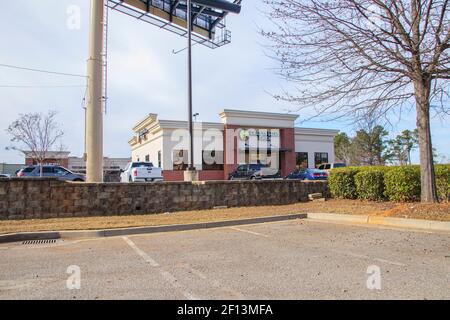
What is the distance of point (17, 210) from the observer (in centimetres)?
1262

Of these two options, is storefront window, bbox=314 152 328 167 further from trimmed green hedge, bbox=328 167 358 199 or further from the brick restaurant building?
trimmed green hedge, bbox=328 167 358 199

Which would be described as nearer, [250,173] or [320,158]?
[250,173]

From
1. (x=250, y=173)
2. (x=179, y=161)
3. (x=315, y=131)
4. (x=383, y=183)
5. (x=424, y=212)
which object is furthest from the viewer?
(x=315, y=131)

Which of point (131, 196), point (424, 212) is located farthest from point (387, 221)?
point (131, 196)

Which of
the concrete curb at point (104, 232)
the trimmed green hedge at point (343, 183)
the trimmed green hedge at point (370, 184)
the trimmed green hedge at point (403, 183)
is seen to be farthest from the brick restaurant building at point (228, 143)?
the concrete curb at point (104, 232)

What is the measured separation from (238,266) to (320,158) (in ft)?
118


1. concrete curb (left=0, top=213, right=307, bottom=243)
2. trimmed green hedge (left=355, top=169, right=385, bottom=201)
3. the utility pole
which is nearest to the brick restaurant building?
the utility pole

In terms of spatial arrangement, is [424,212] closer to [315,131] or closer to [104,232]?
[104,232]

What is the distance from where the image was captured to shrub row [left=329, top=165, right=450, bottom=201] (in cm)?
1342

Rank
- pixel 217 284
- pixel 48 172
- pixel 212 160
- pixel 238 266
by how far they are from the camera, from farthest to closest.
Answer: pixel 212 160 → pixel 48 172 → pixel 238 266 → pixel 217 284

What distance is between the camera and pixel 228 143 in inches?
1366

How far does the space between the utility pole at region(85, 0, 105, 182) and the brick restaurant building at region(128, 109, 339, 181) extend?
15953mm

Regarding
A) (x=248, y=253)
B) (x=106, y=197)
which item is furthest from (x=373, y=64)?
(x=106, y=197)
